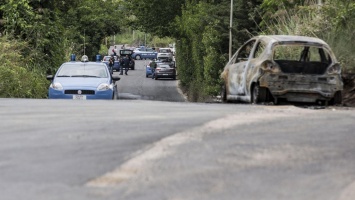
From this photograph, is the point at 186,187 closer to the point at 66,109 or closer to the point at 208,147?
the point at 208,147

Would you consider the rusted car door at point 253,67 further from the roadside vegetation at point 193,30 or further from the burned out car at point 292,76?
the roadside vegetation at point 193,30

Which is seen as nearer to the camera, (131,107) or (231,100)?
(131,107)

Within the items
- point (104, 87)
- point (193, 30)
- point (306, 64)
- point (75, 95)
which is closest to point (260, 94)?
point (306, 64)

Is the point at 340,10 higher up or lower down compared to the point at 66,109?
higher up

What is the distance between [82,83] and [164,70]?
4122 cm

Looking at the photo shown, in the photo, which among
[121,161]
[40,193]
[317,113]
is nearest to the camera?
[40,193]

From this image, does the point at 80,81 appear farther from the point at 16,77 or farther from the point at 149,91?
the point at 149,91

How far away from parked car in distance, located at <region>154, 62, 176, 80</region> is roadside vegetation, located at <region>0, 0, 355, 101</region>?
3.95 meters

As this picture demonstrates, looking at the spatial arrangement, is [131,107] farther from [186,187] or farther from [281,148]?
[186,187]

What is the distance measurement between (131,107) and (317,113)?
2.81m

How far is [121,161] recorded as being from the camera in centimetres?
784

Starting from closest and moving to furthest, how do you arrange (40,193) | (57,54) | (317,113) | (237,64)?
(40,193) < (317,113) < (237,64) < (57,54)

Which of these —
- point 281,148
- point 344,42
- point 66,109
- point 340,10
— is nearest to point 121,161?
point 281,148

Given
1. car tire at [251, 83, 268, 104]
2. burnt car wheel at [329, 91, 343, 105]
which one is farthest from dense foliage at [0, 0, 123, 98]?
burnt car wheel at [329, 91, 343, 105]
